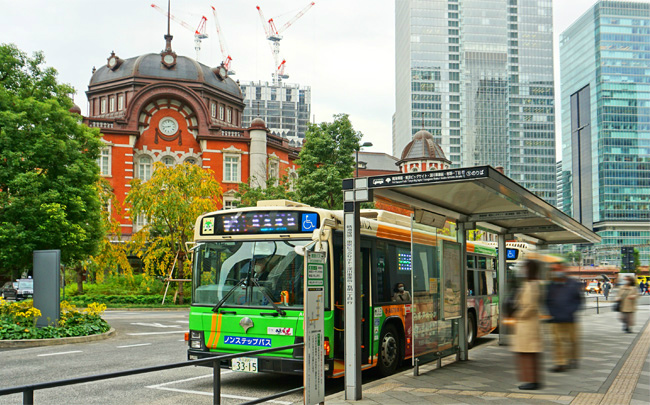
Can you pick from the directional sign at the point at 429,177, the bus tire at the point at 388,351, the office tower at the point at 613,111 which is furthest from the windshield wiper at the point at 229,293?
the office tower at the point at 613,111

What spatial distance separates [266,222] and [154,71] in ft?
→ 186

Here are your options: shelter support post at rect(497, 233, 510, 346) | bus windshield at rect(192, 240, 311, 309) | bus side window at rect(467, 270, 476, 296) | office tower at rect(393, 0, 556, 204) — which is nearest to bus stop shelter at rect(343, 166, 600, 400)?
bus windshield at rect(192, 240, 311, 309)

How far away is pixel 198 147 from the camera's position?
191 ft

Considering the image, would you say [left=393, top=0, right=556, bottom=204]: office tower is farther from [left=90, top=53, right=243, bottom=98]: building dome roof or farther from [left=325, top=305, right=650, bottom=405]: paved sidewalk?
[left=325, top=305, right=650, bottom=405]: paved sidewalk

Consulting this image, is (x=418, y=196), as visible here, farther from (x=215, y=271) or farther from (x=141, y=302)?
(x=141, y=302)

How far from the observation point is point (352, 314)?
8.48 metres

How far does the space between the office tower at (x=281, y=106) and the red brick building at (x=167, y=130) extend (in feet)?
333

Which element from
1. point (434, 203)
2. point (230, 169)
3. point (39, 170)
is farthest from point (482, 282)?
point (230, 169)

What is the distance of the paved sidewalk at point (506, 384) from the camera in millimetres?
8484

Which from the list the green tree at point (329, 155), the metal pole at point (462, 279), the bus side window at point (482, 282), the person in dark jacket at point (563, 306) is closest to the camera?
the person in dark jacket at point (563, 306)

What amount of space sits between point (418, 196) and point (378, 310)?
6.79 feet

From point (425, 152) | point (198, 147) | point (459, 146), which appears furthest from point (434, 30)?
point (198, 147)

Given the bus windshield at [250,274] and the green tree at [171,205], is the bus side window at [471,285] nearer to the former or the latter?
the bus windshield at [250,274]

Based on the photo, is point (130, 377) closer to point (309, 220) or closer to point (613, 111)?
point (309, 220)
